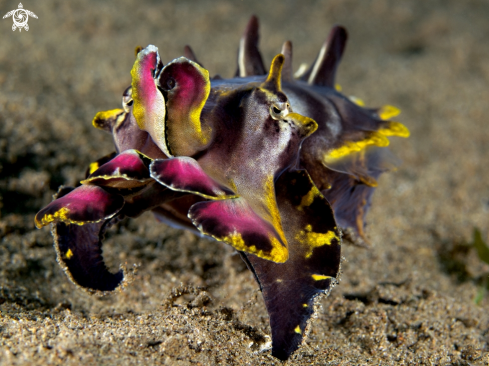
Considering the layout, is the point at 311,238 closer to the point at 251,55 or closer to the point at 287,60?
the point at 287,60

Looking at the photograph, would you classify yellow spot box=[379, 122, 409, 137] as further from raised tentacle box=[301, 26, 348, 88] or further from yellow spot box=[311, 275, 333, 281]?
yellow spot box=[311, 275, 333, 281]

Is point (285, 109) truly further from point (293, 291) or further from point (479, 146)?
point (479, 146)

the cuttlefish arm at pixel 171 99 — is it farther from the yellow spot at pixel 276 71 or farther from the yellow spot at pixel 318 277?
the yellow spot at pixel 318 277

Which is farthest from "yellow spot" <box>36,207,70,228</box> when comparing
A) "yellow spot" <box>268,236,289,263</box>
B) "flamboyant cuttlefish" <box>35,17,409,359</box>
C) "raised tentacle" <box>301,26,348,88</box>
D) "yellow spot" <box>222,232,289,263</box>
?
"raised tentacle" <box>301,26,348,88</box>

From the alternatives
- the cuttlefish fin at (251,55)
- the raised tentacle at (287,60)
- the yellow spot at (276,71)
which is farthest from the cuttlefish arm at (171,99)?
the cuttlefish fin at (251,55)

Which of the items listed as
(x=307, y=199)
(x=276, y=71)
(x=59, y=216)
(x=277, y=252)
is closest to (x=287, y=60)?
(x=276, y=71)

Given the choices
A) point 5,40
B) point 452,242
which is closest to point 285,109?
point 452,242
